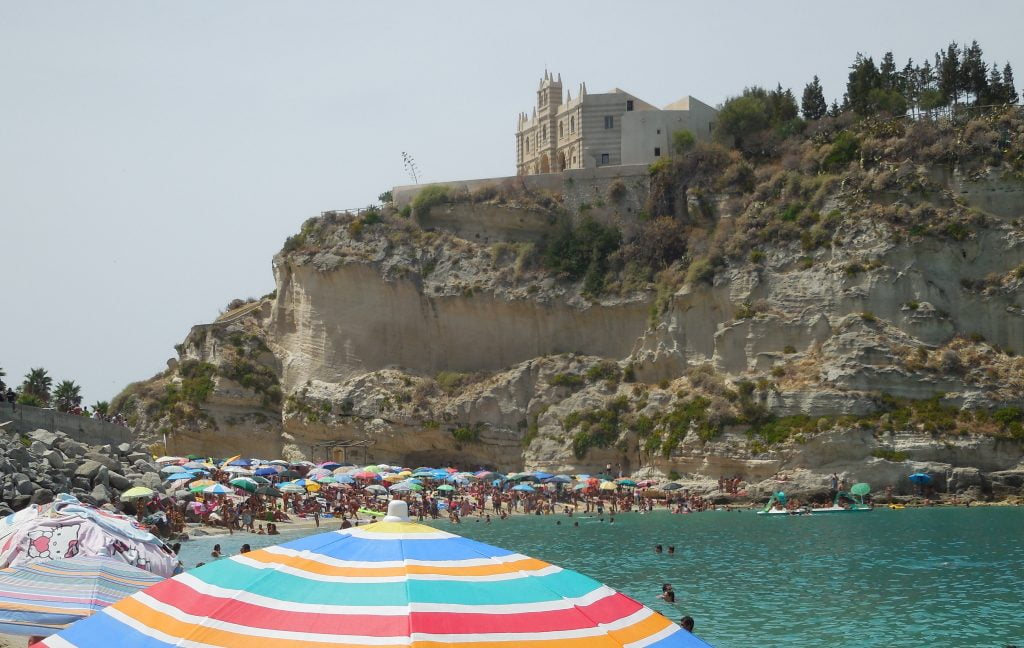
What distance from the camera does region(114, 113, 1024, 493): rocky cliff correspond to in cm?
4528

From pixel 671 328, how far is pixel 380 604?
46836 mm

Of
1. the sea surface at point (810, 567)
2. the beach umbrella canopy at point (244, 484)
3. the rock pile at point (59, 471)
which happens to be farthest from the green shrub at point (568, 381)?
the rock pile at point (59, 471)

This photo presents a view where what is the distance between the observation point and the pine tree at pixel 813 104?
59.0m

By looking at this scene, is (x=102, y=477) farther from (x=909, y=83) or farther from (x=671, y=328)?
(x=909, y=83)

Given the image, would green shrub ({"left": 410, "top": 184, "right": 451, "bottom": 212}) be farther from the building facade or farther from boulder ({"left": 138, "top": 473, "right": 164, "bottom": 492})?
boulder ({"left": 138, "top": 473, "right": 164, "bottom": 492})

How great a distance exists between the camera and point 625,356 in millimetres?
54719

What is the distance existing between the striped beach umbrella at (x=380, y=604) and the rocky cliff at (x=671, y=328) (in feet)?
130

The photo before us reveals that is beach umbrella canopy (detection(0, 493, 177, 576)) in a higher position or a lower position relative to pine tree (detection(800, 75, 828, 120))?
lower

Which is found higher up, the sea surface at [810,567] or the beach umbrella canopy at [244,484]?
the beach umbrella canopy at [244,484]

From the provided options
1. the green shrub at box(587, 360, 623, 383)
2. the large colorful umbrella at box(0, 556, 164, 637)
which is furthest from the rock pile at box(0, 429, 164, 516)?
the green shrub at box(587, 360, 623, 383)

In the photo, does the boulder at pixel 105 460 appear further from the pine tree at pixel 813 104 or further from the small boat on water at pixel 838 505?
the pine tree at pixel 813 104

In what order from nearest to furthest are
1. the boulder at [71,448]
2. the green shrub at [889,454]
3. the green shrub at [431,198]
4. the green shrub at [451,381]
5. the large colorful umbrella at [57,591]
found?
the large colorful umbrella at [57,591]
the boulder at [71,448]
the green shrub at [889,454]
the green shrub at [451,381]
the green shrub at [431,198]

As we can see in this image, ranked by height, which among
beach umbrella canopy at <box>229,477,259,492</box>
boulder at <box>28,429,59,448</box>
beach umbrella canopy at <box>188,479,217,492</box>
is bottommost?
beach umbrella canopy at <box>229,477,259,492</box>

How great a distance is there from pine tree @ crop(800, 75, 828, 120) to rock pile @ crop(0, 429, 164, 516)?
3843 centimetres
